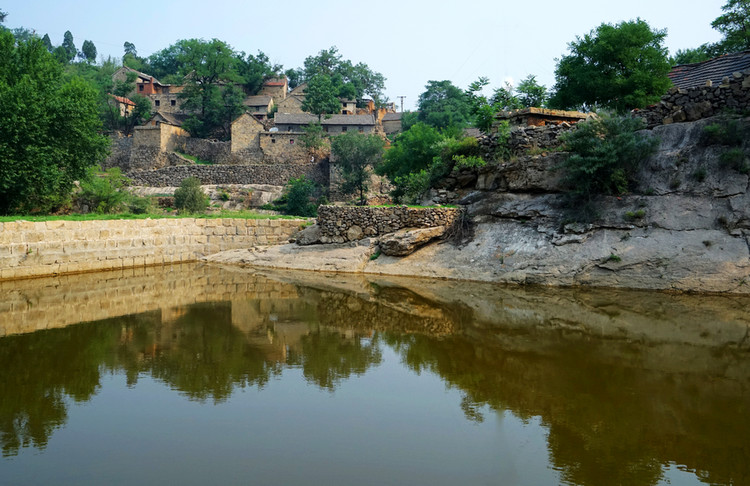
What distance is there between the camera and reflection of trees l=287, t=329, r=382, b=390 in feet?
26.8

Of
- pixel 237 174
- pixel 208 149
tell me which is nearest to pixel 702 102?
pixel 237 174

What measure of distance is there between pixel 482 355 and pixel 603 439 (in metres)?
3.20

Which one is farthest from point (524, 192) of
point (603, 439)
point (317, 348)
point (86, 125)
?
point (86, 125)

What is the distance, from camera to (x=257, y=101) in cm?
6412

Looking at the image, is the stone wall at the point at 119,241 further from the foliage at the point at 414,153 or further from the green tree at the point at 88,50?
the green tree at the point at 88,50

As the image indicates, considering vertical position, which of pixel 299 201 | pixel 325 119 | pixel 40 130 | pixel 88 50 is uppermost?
pixel 88 50

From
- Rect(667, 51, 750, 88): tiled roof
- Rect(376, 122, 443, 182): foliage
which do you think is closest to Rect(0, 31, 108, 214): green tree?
Rect(376, 122, 443, 182): foliage

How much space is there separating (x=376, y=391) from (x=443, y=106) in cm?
5852

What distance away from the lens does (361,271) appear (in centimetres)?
1780

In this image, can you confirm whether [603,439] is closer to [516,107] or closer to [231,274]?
[231,274]

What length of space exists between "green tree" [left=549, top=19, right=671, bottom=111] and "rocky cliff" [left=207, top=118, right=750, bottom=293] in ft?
14.7

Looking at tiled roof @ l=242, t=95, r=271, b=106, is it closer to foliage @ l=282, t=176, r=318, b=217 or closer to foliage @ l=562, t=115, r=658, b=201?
foliage @ l=282, t=176, r=318, b=217

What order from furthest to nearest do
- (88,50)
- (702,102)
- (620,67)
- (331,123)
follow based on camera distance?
(88,50) → (331,123) → (620,67) → (702,102)

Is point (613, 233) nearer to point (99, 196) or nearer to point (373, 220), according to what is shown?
point (373, 220)
